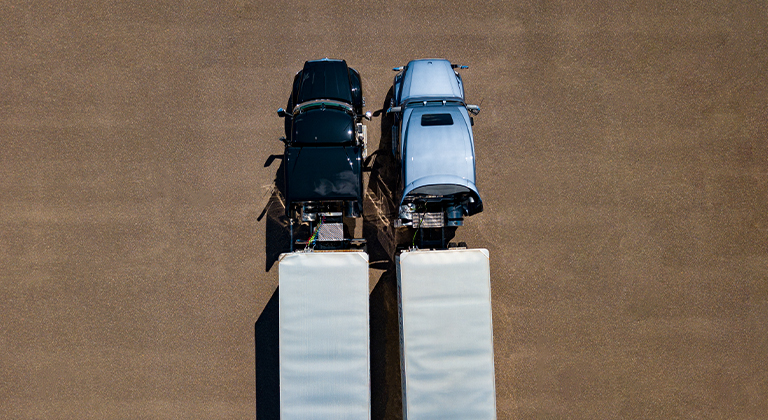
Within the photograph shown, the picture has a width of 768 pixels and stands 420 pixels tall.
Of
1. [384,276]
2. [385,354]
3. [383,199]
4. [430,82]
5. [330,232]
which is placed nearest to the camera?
[330,232]

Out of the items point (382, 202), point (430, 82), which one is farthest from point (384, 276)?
point (430, 82)

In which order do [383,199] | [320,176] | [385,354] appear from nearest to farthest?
[320,176] < [385,354] < [383,199]

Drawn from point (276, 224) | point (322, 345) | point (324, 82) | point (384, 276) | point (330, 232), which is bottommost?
point (322, 345)

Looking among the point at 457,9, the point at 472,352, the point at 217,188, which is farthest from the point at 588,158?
the point at 217,188

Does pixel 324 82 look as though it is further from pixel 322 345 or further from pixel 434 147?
pixel 322 345

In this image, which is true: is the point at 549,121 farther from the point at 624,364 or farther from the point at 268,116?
the point at 268,116

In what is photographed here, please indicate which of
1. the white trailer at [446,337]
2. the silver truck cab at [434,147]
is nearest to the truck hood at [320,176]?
the silver truck cab at [434,147]
